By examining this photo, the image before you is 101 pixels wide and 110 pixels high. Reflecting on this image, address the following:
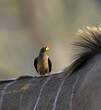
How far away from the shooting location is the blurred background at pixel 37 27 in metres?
13.7

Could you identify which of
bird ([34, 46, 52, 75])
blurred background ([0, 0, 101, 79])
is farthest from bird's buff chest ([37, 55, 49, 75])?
blurred background ([0, 0, 101, 79])

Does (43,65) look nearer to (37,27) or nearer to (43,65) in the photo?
(43,65)

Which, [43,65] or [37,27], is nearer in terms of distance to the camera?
[43,65]

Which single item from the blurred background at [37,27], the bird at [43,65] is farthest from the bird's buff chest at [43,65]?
the blurred background at [37,27]

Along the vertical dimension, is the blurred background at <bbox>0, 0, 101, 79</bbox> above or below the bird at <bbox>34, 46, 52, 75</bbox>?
below

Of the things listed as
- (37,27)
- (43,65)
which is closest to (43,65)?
(43,65)

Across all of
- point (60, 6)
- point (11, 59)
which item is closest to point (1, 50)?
point (11, 59)

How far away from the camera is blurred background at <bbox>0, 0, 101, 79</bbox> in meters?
13.7

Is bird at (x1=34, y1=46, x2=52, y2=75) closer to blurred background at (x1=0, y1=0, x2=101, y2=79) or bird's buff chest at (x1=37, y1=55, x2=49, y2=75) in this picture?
bird's buff chest at (x1=37, y1=55, x2=49, y2=75)

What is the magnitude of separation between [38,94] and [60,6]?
15476 mm

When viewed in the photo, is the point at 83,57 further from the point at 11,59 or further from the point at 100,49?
the point at 11,59

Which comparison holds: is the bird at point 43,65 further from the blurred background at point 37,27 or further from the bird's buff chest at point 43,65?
the blurred background at point 37,27

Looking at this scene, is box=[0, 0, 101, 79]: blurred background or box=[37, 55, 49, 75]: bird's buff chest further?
box=[0, 0, 101, 79]: blurred background

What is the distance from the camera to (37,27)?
53.5 feet
